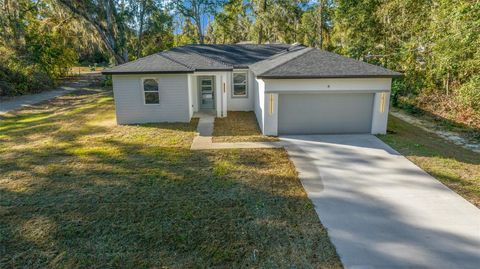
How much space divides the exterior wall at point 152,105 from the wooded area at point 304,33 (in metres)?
11.0

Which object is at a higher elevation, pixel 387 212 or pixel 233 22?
pixel 233 22

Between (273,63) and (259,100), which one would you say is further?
(259,100)

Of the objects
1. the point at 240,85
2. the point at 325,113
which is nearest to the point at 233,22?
the point at 240,85

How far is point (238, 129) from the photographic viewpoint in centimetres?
1192

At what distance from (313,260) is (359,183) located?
328 cm

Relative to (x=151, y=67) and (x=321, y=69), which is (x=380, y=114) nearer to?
(x=321, y=69)

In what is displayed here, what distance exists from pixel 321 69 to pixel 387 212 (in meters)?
6.24

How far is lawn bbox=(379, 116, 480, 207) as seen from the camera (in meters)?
6.97

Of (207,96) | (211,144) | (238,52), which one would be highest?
(238,52)

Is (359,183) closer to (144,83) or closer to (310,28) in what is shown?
(144,83)

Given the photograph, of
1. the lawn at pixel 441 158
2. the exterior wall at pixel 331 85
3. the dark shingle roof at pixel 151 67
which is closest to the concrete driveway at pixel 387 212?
the lawn at pixel 441 158

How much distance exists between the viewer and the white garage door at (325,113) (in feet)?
35.9

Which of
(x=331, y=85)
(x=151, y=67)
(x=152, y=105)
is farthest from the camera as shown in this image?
(x=152, y=105)

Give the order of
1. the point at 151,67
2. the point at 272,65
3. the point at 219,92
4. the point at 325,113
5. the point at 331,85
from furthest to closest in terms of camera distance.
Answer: the point at 219,92
the point at 151,67
the point at 272,65
the point at 325,113
the point at 331,85
